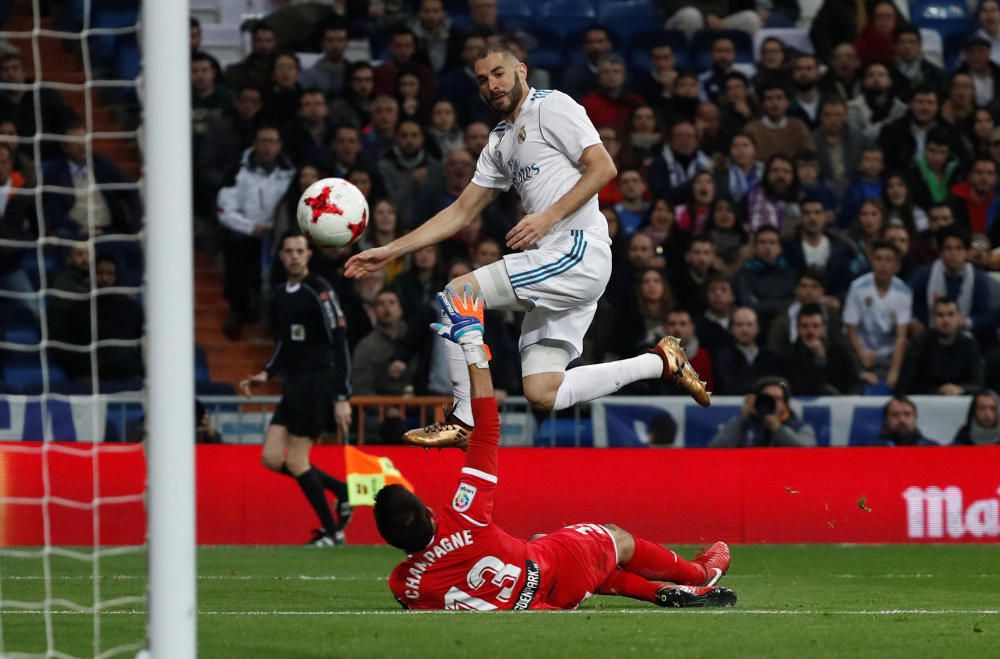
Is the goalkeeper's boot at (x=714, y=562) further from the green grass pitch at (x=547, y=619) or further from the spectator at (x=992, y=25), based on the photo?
the spectator at (x=992, y=25)

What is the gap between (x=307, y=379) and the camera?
39.3 ft

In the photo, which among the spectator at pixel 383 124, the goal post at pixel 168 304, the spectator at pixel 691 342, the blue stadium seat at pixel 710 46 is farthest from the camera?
the blue stadium seat at pixel 710 46

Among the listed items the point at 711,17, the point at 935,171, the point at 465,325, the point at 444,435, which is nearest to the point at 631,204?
the point at 935,171

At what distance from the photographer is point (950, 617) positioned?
23.1ft

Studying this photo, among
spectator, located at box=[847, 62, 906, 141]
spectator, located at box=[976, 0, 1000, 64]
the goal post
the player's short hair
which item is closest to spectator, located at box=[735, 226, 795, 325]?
spectator, located at box=[847, 62, 906, 141]

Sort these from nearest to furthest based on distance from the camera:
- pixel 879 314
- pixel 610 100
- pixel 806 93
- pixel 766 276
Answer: pixel 879 314, pixel 766 276, pixel 610 100, pixel 806 93

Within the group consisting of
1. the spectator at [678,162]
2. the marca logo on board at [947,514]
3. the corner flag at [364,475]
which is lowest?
the marca logo on board at [947,514]

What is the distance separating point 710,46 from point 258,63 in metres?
4.56

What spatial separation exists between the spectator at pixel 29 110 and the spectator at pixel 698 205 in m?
5.34

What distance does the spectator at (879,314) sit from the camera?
13.8m

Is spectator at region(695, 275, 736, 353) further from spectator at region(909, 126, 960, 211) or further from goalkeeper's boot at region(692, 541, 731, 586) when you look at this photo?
Answer: goalkeeper's boot at region(692, 541, 731, 586)

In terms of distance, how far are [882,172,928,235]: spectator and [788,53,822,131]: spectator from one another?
3.75 feet

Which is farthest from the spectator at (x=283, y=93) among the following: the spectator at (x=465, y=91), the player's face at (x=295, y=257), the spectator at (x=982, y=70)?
the spectator at (x=982, y=70)

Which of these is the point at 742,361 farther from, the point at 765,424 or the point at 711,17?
the point at 711,17
